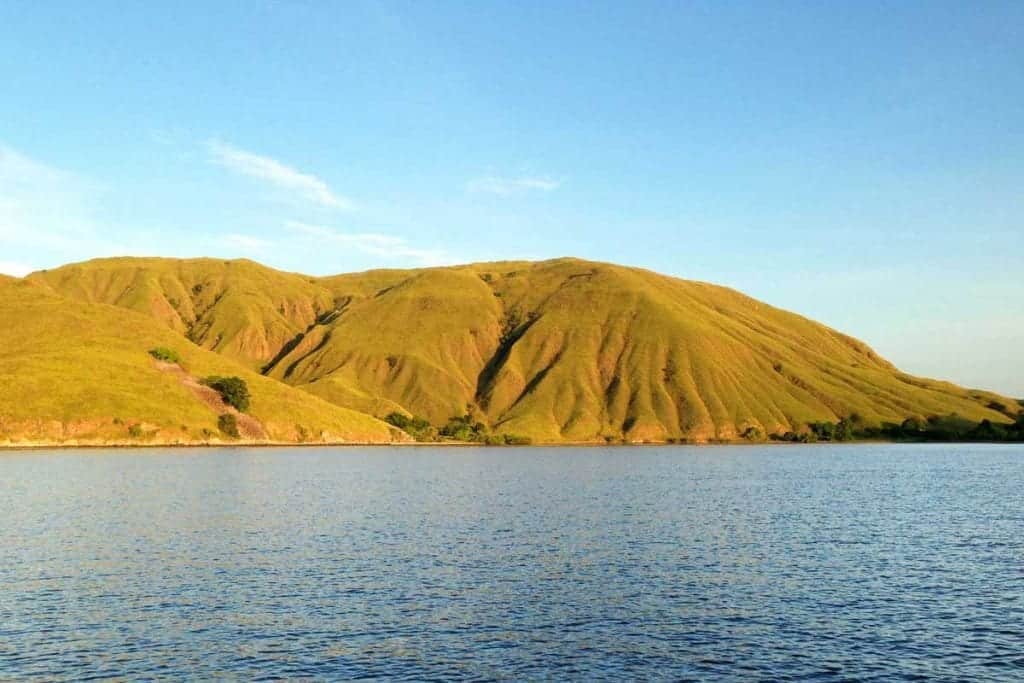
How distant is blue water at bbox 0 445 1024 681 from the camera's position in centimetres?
3809

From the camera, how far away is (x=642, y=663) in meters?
37.9

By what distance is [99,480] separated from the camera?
398ft

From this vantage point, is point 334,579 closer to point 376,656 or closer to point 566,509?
point 376,656

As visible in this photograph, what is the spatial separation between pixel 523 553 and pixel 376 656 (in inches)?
1139

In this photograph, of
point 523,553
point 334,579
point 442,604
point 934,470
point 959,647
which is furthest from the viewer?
point 934,470

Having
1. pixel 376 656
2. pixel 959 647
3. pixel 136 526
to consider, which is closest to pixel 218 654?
pixel 376 656

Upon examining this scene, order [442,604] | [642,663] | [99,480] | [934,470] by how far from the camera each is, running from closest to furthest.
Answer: [642,663] < [442,604] < [99,480] < [934,470]

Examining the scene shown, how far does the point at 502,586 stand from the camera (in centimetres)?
5394

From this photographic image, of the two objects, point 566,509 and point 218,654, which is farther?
point 566,509

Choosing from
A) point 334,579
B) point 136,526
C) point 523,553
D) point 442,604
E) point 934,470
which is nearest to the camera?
point 442,604

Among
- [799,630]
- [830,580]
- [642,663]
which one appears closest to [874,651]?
[799,630]

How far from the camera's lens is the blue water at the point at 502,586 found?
3809cm

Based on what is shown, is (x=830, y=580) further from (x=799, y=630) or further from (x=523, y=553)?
(x=523, y=553)

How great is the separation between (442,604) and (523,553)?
18.5 metres
